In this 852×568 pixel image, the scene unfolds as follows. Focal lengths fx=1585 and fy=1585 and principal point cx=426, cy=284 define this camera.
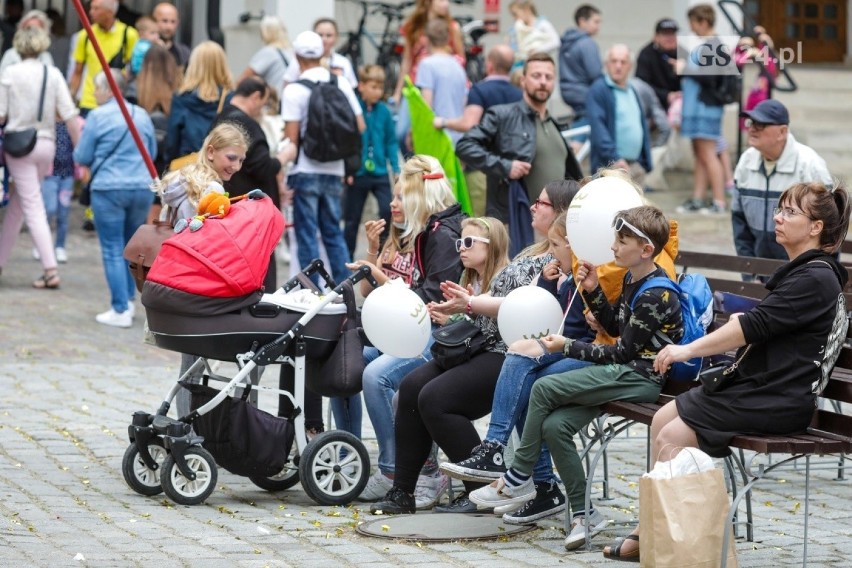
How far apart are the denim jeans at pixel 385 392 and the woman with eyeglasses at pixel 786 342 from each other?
6.04 ft

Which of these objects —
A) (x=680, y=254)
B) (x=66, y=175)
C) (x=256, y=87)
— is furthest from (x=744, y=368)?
(x=66, y=175)

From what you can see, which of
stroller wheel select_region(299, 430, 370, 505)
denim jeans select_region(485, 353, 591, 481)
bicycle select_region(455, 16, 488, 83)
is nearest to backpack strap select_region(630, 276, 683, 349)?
denim jeans select_region(485, 353, 591, 481)

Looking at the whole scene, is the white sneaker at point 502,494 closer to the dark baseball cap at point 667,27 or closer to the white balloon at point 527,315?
the white balloon at point 527,315

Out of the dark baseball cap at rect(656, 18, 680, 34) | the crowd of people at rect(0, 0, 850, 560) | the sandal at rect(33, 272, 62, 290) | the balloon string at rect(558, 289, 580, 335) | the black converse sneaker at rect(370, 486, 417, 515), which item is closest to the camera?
the crowd of people at rect(0, 0, 850, 560)

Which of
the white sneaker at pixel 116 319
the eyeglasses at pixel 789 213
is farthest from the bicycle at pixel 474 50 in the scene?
the eyeglasses at pixel 789 213

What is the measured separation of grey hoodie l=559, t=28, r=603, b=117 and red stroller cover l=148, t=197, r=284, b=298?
9.24m

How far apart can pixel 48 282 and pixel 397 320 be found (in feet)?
22.3

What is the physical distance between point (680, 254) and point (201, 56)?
4.00 meters

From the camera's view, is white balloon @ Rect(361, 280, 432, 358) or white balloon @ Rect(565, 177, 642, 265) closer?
white balloon @ Rect(565, 177, 642, 265)

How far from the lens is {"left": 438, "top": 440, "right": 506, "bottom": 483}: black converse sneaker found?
6.61m

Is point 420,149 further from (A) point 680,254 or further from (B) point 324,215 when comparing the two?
(A) point 680,254

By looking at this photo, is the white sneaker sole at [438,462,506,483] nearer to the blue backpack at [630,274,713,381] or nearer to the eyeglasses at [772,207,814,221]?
the blue backpack at [630,274,713,381]

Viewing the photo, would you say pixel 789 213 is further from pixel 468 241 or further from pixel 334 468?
pixel 334 468

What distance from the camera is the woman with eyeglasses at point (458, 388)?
6.86 metres
